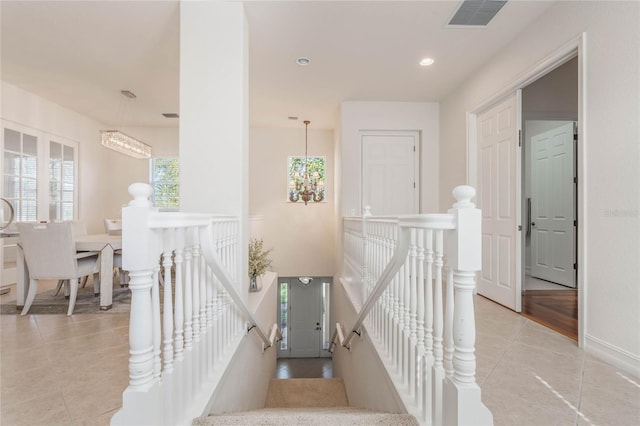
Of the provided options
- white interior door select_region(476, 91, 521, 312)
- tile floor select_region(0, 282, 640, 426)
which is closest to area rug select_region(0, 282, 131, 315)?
tile floor select_region(0, 282, 640, 426)

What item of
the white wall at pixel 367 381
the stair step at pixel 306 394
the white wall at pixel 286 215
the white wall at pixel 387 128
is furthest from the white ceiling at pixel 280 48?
the stair step at pixel 306 394

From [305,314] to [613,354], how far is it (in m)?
5.86

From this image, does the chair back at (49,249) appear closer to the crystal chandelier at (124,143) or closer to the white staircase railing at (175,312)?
the crystal chandelier at (124,143)

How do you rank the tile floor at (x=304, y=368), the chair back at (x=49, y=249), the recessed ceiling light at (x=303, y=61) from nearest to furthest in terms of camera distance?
the chair back at (x=49, y=249)
the recessed ceiling light at (x=303, y=61)
the tile floor at (x=304, y=368)

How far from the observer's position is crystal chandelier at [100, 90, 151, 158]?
3.99 metres

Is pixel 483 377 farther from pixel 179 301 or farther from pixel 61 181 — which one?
pixel 61 181

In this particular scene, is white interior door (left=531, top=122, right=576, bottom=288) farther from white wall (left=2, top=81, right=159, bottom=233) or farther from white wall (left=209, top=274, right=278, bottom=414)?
white wall (left=2, top=81, right=159, bottom=233)

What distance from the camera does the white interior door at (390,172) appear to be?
194 inches

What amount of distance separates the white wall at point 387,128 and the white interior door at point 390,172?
0.11m

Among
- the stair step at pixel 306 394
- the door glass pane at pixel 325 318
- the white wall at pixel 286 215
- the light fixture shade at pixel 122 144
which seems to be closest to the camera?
the stair step at pixel 306 394

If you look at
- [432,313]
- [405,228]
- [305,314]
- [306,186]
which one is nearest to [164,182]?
[306,186]

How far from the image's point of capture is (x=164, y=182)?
641 centimetres

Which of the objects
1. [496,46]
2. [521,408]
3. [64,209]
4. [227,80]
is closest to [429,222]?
[521,408]

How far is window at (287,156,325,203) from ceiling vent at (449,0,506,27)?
3.91 m
